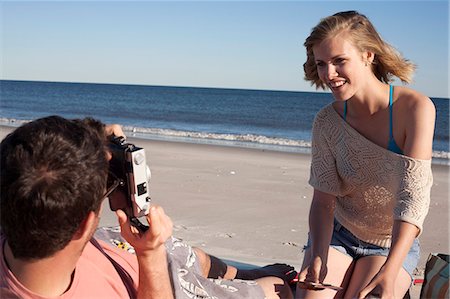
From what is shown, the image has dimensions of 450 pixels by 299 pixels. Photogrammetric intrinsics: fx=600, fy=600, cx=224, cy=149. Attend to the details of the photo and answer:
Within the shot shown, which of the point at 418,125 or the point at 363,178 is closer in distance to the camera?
the point at 418,125

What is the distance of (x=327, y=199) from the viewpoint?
3371 mm

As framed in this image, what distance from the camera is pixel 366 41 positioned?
123 inches

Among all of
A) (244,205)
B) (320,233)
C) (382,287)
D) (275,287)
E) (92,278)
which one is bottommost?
(244,205)

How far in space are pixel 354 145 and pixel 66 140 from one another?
1900mm

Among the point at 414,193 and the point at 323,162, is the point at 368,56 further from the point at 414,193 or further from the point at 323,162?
the point at 414,193

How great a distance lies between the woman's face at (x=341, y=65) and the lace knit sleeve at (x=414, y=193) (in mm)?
499

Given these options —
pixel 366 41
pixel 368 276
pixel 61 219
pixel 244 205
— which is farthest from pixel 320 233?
pixel 244 205

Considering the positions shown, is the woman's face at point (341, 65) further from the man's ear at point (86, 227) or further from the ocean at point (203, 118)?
the ocean at point (203, 118)

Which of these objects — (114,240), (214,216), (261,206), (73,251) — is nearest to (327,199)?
(114,240)

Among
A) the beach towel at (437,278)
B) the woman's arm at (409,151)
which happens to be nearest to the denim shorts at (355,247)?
the beach towel at (437,278)

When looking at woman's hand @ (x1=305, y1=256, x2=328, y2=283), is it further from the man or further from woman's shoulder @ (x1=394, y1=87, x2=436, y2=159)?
the man

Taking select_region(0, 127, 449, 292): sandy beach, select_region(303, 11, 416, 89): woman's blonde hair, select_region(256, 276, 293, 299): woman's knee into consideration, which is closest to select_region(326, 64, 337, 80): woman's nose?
select_region(303, 11, 416, 89): woman's blonde hair

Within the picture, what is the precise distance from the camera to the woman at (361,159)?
296 centimetres

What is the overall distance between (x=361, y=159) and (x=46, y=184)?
6.47 feet
